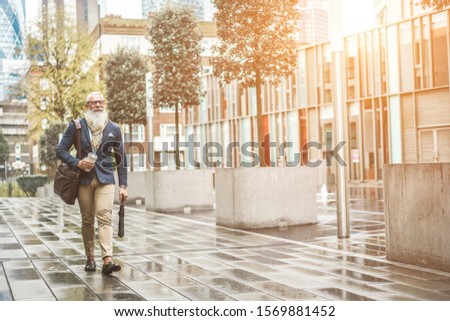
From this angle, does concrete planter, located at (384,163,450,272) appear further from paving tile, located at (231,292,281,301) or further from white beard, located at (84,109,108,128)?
white beard, located at (84,109,108,128)

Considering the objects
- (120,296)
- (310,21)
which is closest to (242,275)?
(120,296)

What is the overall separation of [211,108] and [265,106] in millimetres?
5388

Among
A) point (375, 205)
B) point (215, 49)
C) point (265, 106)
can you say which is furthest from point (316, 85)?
point (215, 49)

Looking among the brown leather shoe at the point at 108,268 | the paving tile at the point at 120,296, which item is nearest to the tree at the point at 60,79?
the brown leather shoe at the point at 108,268

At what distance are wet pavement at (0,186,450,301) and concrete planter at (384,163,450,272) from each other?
17cm

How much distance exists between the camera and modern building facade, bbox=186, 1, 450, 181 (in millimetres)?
29250

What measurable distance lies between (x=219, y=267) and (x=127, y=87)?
A: 15.3 m

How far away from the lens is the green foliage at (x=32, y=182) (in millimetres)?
26556

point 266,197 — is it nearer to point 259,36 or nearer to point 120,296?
point 259,36

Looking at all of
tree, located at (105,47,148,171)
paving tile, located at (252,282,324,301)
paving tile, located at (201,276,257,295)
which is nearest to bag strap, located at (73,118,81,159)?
paving tile, located at (201,276,257,295)

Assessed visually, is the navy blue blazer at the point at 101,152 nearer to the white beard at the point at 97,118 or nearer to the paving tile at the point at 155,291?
the white beard at the point at 97,118

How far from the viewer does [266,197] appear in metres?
11.5

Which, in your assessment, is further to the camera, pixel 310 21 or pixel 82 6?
pixel 310 21

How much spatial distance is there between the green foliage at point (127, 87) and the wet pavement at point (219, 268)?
10303 mm
